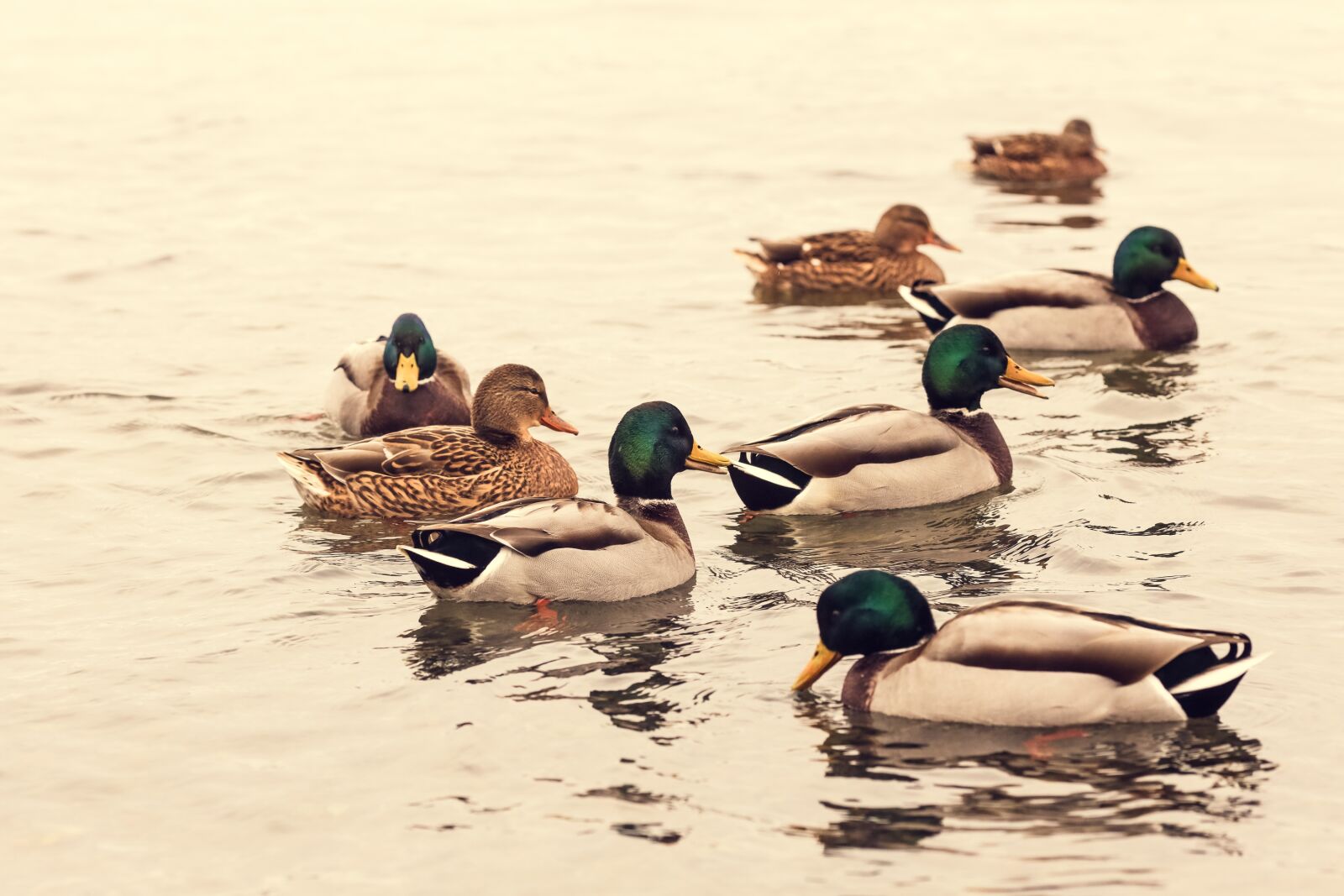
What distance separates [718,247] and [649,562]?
8.30 m

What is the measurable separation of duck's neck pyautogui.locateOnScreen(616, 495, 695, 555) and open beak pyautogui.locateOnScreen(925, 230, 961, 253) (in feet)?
22.8

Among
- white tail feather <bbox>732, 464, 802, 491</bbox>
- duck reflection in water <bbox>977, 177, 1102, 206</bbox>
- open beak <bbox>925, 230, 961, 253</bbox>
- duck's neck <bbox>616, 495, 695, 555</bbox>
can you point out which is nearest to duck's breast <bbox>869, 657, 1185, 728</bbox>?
duck's neck <bbox>616, 495, 695, 555</bbox>

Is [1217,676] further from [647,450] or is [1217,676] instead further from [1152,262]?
[1152,262]

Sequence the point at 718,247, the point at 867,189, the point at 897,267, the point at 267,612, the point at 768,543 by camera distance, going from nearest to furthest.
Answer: the point at 267,612 → the point at 768,543 → the point at 897,267 → the point at 718,247 → the point at 867,189

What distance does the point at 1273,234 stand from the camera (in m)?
17.2

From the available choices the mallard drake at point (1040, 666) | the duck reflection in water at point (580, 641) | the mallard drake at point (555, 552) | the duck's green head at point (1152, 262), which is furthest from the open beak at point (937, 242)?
the mallard drake at point (1040, 666)

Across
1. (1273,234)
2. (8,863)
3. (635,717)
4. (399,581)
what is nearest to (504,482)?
(399,581)

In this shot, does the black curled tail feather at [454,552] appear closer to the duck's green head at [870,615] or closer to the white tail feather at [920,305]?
the duck's green head at [870,615]

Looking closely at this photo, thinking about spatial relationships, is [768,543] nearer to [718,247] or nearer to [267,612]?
[267,612]

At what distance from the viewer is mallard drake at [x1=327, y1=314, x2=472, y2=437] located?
12.2 m

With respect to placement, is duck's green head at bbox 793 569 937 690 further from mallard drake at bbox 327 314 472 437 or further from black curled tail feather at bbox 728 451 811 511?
mallard drake at bbox 327 314 472 437

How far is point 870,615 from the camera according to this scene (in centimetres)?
808

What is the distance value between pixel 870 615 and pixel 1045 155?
484 inches

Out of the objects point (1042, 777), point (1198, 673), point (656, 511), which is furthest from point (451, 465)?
point (1198, 673)
